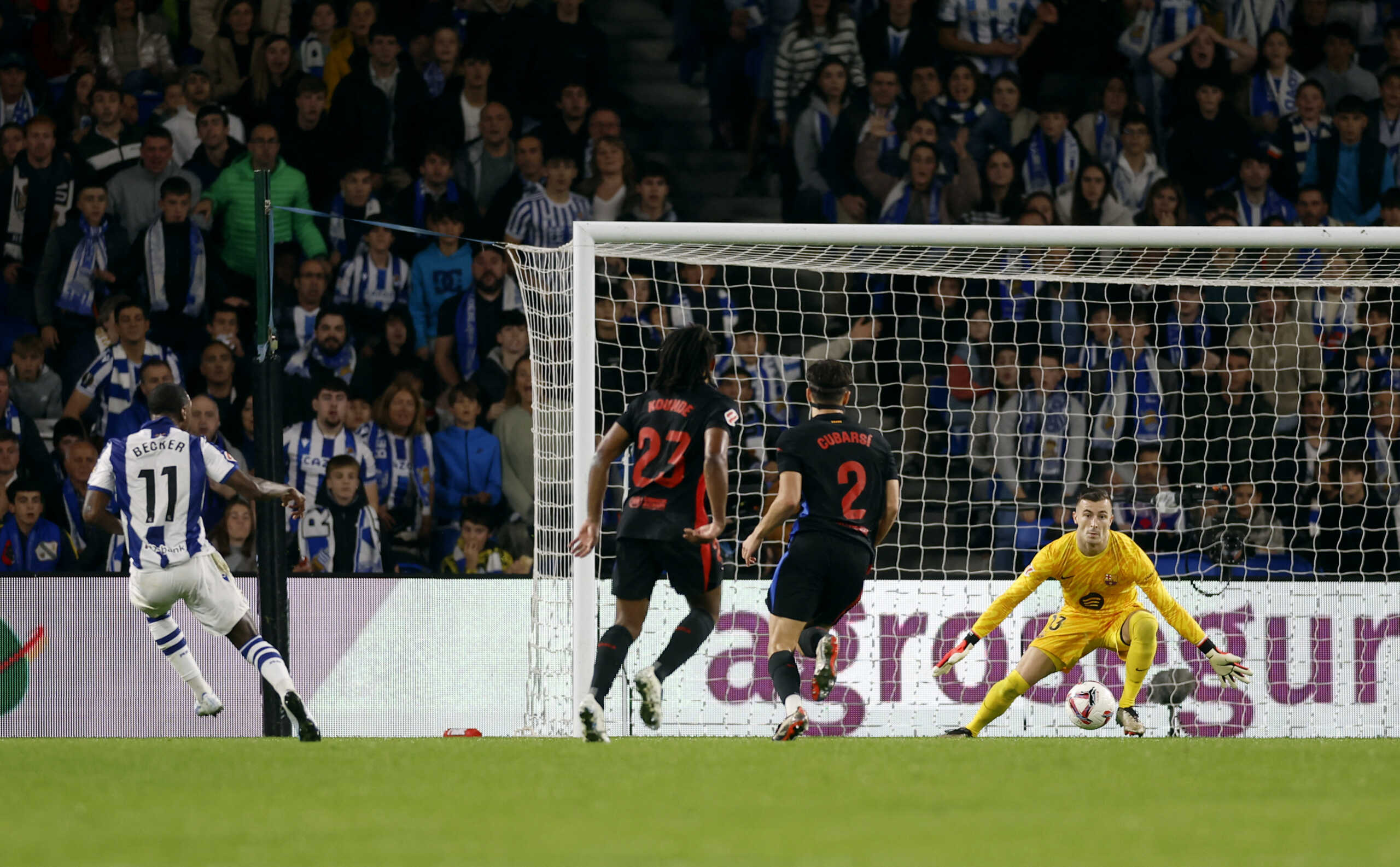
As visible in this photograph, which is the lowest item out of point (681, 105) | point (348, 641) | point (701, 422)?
point (348, 641)

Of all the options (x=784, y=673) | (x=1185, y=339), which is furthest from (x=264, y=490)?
(x=1185, y=339)

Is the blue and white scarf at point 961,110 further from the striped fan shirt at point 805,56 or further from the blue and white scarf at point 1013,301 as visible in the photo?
the blue and white scarf at point 1013,301

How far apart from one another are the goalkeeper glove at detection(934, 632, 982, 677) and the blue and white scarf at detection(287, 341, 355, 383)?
542 cm

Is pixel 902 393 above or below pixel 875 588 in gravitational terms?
above

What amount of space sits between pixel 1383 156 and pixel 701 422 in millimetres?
9023

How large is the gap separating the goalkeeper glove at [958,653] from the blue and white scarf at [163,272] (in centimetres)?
673

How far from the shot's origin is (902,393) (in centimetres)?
1215

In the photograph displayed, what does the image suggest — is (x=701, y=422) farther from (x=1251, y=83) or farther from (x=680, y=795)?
(x=1251, y=83)

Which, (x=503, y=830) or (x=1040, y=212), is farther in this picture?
(x=1040, y=212)

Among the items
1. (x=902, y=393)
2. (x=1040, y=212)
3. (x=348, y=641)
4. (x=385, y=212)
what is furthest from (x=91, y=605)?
(x=1040, y=212)

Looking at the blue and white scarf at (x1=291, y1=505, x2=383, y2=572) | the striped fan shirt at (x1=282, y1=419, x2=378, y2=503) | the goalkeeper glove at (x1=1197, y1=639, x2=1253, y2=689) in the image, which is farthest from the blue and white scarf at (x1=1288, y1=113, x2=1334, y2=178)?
the blue and white scarf at (x1=291, y1=505, x2=383, y2=572)

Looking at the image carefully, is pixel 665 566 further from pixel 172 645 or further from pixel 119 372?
pixel 119 372

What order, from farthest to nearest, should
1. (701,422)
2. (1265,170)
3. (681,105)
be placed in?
(681,105), (1265,170), (701,422)

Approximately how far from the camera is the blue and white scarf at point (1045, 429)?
1223 cm
